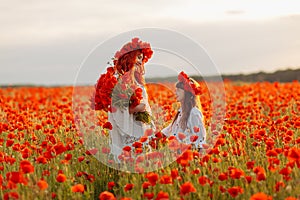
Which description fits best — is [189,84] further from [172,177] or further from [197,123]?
[172,177]

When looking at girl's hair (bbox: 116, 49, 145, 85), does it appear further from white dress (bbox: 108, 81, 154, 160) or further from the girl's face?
Result: the girl's face

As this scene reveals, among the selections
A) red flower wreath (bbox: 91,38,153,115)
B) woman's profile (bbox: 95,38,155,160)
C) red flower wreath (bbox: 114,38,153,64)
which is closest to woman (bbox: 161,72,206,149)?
woman's profile (bbox: 95,38,155,160)

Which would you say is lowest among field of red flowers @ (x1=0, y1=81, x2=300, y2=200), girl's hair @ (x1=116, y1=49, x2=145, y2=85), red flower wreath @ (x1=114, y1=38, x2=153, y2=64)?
field of red flowers @ (x1=0, y1=81, x2=300, y2=200)

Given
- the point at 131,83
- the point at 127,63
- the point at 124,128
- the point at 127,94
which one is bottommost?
the point at 124,128

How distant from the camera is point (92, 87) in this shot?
632cm

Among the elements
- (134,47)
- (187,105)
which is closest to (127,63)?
(134,47)

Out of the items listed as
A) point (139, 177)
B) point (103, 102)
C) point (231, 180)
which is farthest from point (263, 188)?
point (103, 102)

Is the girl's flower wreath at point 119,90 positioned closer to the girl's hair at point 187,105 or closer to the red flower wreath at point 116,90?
the red flower wreath at point 116,90

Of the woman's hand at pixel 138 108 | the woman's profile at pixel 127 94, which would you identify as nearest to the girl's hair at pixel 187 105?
the woman's profile at pixel 127 94

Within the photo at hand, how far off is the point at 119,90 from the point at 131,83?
0.71 feet

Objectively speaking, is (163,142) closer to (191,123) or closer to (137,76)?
(191,123)

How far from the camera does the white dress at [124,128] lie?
19.5 feet

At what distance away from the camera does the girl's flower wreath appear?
18.9 feet

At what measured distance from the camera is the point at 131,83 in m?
5.91
